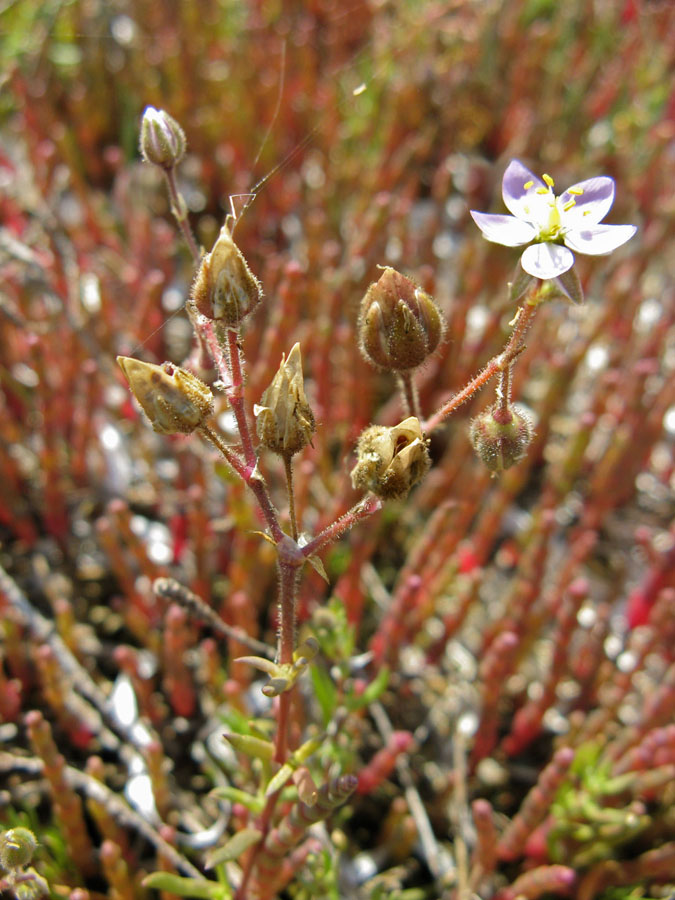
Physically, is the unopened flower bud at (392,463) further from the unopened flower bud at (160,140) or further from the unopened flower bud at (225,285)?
the unopened flower bud at (160,140)

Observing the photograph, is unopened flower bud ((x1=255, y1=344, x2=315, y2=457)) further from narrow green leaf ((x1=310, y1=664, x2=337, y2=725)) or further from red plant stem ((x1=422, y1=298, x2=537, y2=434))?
narrow green leaf ((x1=310, y1=664, x2=337, y2=725))

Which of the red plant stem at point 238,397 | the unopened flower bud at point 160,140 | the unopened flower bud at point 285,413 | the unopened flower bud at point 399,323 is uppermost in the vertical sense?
the unopened flower bud at point 160,140

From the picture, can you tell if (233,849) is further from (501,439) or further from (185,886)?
(501,439)

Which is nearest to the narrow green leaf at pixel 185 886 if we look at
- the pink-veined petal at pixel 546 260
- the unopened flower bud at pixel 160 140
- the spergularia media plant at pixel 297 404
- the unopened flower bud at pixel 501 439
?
the spergularia media plant at pixel 297 404

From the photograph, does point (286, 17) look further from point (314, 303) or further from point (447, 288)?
point (314, 303)

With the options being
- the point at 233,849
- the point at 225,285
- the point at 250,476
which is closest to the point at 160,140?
the point at 225,285

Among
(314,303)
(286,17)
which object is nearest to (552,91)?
(286,17)

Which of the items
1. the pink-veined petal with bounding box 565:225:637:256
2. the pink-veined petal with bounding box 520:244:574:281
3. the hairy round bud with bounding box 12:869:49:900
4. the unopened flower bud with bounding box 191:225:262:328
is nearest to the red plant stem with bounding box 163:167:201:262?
the unopened flower bud with bounding box 191:225:262:328
